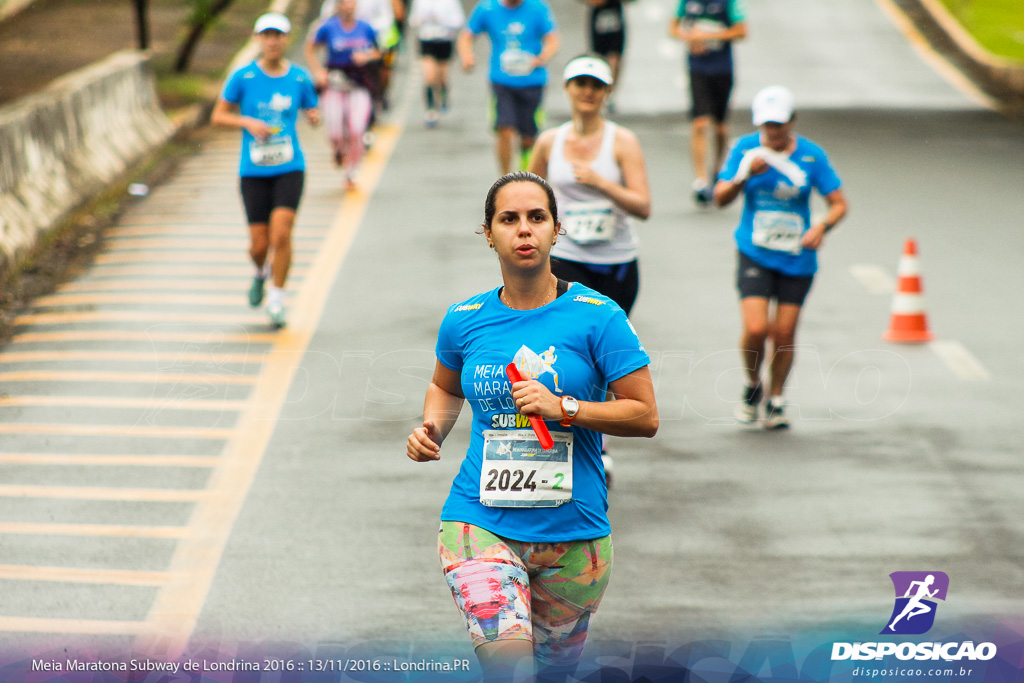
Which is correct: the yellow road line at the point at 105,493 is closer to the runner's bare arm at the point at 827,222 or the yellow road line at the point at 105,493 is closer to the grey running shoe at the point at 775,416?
the grey running shoe at the point at 775,416

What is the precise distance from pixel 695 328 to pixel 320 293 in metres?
3.04

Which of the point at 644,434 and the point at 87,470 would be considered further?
the point at 87,470

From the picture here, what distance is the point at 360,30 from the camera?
54.8ft

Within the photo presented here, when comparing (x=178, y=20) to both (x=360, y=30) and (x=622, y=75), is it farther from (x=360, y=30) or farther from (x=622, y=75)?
(x=360, y=30)

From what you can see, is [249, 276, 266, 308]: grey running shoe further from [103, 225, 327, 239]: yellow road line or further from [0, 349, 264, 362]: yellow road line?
[103, 225, 327, 239]: yellow road line

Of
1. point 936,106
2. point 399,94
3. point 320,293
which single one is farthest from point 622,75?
point 320,293

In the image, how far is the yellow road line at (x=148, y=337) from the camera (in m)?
10.3

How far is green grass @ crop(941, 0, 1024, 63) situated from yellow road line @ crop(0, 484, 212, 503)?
21165mm

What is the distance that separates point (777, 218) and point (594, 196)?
138 cm

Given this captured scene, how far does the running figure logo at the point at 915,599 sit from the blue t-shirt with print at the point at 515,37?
8141 millimetres

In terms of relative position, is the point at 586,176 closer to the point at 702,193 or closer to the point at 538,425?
the point at 538,425

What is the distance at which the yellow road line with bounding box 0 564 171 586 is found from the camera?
634cm

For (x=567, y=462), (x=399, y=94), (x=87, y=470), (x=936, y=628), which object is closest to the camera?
(x=567, y=462)

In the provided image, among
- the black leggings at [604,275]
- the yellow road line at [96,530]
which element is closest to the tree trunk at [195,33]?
the black leggings at [604,275]
